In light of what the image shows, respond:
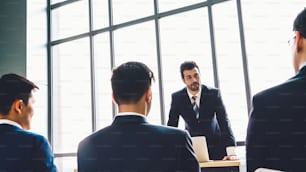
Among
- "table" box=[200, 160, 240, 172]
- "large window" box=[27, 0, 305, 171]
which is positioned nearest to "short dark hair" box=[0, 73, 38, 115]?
"table" box=[200, 160, 240, 172]

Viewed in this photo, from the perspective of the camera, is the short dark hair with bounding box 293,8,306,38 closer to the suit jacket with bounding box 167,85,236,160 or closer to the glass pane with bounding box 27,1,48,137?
the suit jacket with bounding box 167,85,236,160

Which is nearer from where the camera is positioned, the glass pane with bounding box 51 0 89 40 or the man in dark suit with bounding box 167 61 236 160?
the man in dark suit with bounding box 167 61 236 160

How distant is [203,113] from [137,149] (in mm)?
1698

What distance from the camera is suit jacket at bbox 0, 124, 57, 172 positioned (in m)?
1.23

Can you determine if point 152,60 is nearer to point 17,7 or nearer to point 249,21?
point 249,21

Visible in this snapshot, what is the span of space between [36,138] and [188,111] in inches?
62.7

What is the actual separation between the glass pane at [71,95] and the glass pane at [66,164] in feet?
0.44

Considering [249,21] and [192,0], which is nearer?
[249,21]

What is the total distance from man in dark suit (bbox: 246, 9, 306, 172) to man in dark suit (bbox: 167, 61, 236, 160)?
1.73 metres

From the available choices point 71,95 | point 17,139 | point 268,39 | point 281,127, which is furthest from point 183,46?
point 281,127

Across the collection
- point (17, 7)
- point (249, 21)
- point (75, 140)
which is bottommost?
point (75, 140)

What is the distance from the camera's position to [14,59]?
4613 mm

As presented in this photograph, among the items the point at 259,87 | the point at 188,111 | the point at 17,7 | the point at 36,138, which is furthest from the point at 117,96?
the point at 17,7

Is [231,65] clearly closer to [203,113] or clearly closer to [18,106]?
[203,113]
